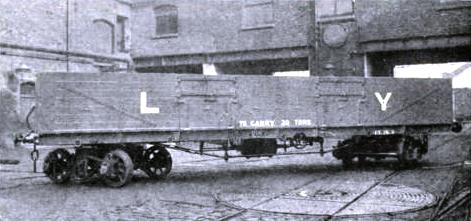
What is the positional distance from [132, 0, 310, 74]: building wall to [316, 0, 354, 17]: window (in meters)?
0.74

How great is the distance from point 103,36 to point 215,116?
48.0 feet

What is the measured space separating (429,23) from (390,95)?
650 cm

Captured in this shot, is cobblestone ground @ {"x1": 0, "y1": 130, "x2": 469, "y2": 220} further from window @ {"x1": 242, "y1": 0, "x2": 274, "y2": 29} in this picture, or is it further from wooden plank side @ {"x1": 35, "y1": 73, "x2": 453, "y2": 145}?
window @ {"x1": 242, "y1": 0, "x2": 274, "y2": 29}

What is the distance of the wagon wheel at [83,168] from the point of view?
1023 centimetres

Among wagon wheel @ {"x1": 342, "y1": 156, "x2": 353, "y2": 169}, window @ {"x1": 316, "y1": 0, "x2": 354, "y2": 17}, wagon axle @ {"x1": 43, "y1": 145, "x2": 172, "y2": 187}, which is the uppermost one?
window @ {"x1": 316, "y1": 0, "x2": 354, "y2": 17}

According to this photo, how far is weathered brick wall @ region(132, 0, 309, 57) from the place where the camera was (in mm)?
21027

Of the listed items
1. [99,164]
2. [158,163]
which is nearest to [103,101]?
[99,164]

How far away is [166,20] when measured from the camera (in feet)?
79.8

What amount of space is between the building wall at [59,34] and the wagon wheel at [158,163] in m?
10.7

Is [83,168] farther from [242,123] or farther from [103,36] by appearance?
[103,36]

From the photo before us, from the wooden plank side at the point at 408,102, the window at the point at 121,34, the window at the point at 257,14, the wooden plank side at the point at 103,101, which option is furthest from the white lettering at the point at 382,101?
the window at the point at 121,34

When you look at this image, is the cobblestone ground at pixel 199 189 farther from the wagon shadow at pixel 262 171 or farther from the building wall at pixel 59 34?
the building wall at pixel 59 34

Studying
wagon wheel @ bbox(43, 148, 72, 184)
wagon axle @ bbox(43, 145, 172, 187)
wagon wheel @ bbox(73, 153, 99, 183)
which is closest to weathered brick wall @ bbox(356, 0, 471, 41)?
wagon axle @ bbox(43, 145, 172, 187)

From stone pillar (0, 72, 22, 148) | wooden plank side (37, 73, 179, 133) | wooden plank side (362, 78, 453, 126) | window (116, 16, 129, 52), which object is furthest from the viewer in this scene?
window (116, 16, 129, 52)
